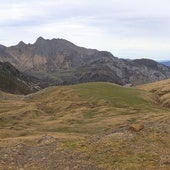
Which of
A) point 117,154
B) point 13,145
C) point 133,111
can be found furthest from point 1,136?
point 133,111

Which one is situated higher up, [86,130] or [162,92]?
[162,92]

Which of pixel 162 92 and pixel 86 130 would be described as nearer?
pixel 86 130

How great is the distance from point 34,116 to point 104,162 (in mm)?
52504

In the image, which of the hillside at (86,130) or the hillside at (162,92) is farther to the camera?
the hillside at (162,92)

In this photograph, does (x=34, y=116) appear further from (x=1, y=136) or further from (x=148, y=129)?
(x=148, y=129)

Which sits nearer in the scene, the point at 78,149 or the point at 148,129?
the point at 78,149

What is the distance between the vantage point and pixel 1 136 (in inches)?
2202

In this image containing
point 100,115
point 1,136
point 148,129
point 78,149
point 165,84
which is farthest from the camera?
point 165,84

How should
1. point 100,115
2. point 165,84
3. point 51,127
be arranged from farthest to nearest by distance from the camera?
point 165,84
point 100,115
point 51,127

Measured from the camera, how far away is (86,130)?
226 ft

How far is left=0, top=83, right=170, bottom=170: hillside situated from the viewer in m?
35.2

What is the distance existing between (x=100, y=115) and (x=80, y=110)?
20.7 feet

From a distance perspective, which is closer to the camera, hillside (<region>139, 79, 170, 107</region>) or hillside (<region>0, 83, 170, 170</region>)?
hillside (<region>0, 83, 170, 170</region>)

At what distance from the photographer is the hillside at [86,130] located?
35219mm
